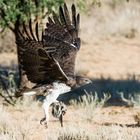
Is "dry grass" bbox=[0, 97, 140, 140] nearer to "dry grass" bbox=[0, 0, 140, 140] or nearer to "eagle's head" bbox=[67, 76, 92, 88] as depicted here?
"dry grass" bbox=[0, 0, 140, 140]

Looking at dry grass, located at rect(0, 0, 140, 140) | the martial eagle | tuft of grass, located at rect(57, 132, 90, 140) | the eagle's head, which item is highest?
the martial eagle

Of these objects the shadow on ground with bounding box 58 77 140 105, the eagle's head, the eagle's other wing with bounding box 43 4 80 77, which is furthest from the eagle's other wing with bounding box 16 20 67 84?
the shadow on ground with bounding box 58 77 140 105

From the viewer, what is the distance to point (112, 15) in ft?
103

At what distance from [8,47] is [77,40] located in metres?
12.7

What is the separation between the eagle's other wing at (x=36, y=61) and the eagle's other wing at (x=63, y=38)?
430mm

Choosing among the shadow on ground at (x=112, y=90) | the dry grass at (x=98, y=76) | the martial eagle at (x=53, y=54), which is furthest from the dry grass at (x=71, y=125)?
the shadow on ground at (x=112, y=90)

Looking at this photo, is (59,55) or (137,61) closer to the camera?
(59,55)

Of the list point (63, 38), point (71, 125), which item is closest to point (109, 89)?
point (63, 38)

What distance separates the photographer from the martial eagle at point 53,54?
1080 cm

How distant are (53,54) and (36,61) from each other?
2.97 ft

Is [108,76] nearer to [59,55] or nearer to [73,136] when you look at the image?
[59,55]

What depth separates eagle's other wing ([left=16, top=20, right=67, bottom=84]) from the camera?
1070 centimetres

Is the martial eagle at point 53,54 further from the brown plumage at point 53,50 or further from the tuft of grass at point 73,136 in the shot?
the tuft of grass at point 73,136

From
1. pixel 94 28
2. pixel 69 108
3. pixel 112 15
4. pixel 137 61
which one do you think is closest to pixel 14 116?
pixel 69 108
